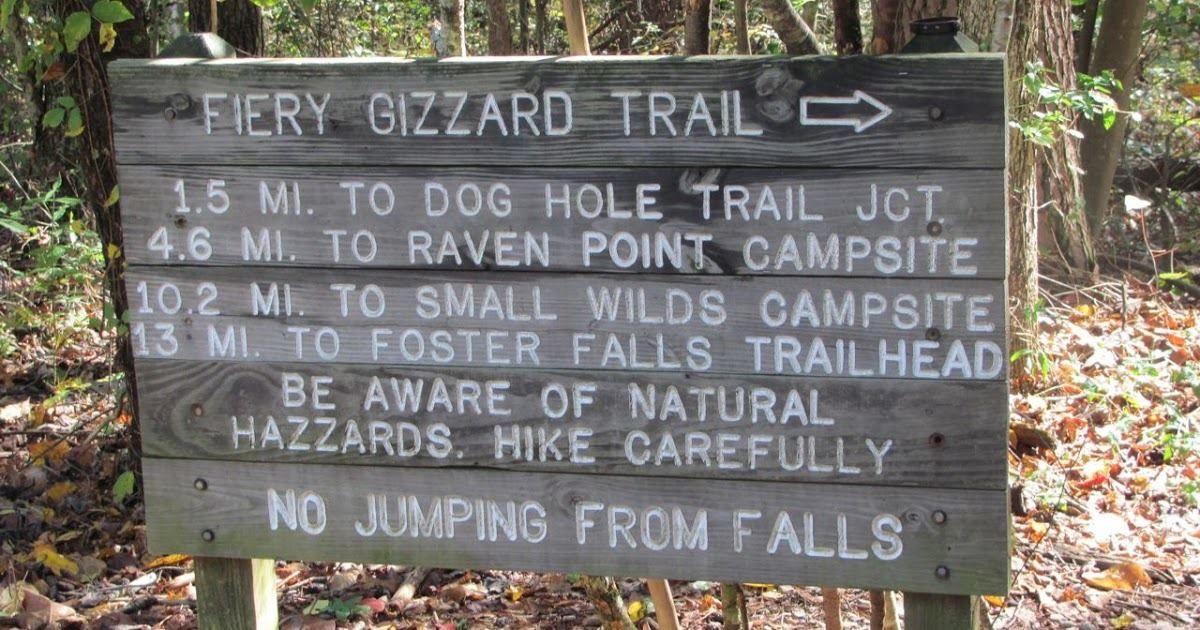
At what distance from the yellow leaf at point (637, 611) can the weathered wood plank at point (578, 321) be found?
1833 millimetres

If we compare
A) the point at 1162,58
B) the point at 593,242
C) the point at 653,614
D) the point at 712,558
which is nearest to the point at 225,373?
the point at 593,242

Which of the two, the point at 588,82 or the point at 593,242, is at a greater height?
the point at 588,82

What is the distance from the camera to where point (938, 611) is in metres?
2.30

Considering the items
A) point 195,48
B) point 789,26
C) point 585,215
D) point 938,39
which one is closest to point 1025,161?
point 789,26

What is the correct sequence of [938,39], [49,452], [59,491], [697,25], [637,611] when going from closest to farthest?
[938,39], [697,25], [637,611], [59,491], [49,452]

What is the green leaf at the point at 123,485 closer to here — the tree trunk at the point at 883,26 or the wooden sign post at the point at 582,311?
the wooden sign post at the point at 582,311

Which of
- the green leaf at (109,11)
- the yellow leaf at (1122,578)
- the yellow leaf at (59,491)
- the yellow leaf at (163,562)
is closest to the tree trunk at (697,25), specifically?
the green leaf at (109,11)

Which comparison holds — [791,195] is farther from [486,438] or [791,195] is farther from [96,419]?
[96,419]

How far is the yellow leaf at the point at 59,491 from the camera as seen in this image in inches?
197

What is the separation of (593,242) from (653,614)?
6.61 feet

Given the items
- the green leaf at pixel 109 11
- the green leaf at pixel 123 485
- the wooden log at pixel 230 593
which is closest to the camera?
the wooden log at pixel 230 593

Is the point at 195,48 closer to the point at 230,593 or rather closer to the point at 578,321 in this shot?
the point at 578,321

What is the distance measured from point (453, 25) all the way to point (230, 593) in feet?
5.53

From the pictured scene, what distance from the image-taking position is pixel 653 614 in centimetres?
390
